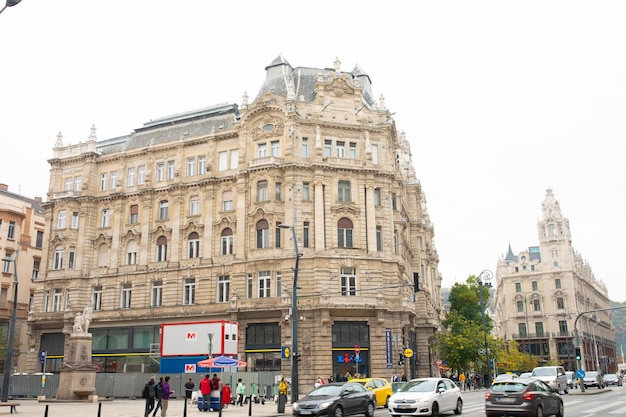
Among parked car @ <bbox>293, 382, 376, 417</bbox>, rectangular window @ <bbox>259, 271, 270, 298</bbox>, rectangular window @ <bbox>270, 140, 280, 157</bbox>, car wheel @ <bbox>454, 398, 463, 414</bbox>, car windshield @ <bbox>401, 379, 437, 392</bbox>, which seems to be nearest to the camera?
parked car @ <bbox>293, 382, 376, 417</bbox>

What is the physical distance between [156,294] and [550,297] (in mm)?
81858

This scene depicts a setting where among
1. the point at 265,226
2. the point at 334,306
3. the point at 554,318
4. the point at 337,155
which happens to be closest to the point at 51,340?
the point at 265,226

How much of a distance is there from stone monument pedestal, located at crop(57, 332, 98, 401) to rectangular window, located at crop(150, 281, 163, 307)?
1639 centimetres

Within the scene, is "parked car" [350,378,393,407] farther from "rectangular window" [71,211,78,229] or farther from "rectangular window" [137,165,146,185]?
"rectangular window" [71,211,78,229]

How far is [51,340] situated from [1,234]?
1547 cm

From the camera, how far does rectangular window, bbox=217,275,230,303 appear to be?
1938 inches

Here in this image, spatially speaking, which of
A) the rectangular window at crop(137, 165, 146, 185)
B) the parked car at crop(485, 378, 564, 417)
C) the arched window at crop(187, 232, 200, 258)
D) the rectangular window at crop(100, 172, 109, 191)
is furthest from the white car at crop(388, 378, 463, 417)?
the rectangular window at crop(100, 172, 109, 191)

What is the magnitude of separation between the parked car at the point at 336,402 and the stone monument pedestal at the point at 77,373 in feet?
60.2

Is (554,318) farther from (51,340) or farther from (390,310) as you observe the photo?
(51,340)

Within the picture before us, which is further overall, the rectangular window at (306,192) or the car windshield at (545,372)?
the rectangular window at (306,192)

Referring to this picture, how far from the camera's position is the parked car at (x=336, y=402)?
21047 mm

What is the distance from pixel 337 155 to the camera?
1972 inches

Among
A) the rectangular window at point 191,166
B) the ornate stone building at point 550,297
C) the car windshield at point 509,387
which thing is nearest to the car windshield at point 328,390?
the car windshield at point 509,387

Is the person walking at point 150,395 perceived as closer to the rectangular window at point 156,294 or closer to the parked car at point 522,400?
the parked car at point 522,400
